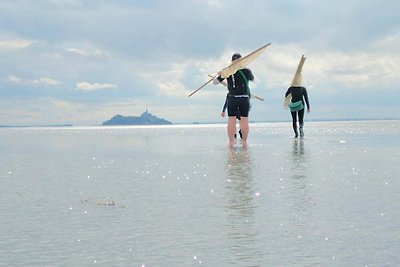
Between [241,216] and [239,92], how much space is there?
12020 millimetres

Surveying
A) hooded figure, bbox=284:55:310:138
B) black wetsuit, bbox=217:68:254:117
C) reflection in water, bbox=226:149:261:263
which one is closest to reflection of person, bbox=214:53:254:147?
black wetsuit, bbox=217:68:254:117

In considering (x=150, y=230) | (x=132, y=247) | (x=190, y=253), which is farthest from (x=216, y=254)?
(x=150, y=230)

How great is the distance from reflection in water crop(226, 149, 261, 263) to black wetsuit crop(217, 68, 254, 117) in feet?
25.4

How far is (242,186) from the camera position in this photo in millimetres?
7629

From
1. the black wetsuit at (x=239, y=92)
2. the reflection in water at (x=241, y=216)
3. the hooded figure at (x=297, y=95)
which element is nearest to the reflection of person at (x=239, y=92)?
the black wetsuit at (x=239, y=92)

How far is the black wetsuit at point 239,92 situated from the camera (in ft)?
55.6

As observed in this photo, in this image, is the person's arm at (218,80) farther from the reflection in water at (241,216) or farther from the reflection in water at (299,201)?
the reflection in water at (241,216)

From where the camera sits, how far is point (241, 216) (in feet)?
17.5

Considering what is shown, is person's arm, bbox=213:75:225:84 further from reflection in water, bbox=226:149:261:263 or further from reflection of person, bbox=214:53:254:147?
reflection in water, bbox=226:149:261:263

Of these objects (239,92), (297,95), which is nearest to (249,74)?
(239,92)

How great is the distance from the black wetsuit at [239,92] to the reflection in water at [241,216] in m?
7.75

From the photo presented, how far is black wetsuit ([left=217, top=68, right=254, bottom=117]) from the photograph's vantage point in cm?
1695

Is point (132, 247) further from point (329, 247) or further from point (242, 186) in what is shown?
point (242, 186)

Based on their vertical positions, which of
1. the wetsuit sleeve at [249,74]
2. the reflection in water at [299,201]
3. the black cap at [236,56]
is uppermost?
the black cap at [236,56]
